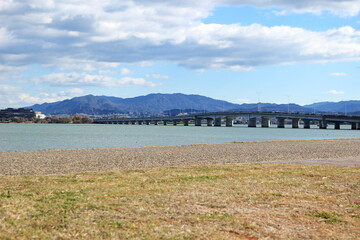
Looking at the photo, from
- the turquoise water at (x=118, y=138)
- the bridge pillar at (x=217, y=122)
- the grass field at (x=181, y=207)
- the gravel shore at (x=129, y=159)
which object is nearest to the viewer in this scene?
the grass field at (x=181, y=207)

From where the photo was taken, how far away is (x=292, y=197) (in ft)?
44.9

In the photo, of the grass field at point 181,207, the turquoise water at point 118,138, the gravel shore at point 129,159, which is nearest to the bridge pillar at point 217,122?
the turquoise water at point 118,138

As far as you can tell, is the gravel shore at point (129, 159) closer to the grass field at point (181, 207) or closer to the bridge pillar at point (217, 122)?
the grass field at point (181, 207)

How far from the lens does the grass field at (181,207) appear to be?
9.41 metres

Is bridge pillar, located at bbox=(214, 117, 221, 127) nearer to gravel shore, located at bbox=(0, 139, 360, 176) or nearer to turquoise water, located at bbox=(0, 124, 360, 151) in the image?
turquoise water, located at bbox=(0, 124, 360, 151)

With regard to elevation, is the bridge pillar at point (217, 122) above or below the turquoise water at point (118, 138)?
above

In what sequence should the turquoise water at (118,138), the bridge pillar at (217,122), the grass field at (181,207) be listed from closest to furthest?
the grass field at (181,207) → the turquoise water at (118,138) → the bridge pillar at (217,122)

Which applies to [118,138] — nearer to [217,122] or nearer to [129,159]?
[129,159]

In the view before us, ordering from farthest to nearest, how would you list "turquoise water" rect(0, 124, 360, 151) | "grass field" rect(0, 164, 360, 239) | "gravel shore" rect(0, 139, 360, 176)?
"turquoise water" rect(0, 124, 360, 151), "gravel shore" rect(0, 139, 360, 176), "grass field" rect(0, 164, 360, 239)

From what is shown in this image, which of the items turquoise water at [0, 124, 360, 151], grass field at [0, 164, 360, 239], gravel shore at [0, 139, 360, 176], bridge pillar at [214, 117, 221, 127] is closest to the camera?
grass field at [0, 164, 360, 239]

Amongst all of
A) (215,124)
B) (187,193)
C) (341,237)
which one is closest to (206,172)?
(187,193)

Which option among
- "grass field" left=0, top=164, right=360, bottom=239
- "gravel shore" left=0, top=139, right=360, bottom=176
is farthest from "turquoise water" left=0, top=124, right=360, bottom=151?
"grass field" left=0, top=164, right=360, bottom=239

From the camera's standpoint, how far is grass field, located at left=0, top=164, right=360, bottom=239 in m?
9.41

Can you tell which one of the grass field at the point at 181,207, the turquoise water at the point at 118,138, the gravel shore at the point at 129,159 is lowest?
the turquoise water at the point at 118,138
